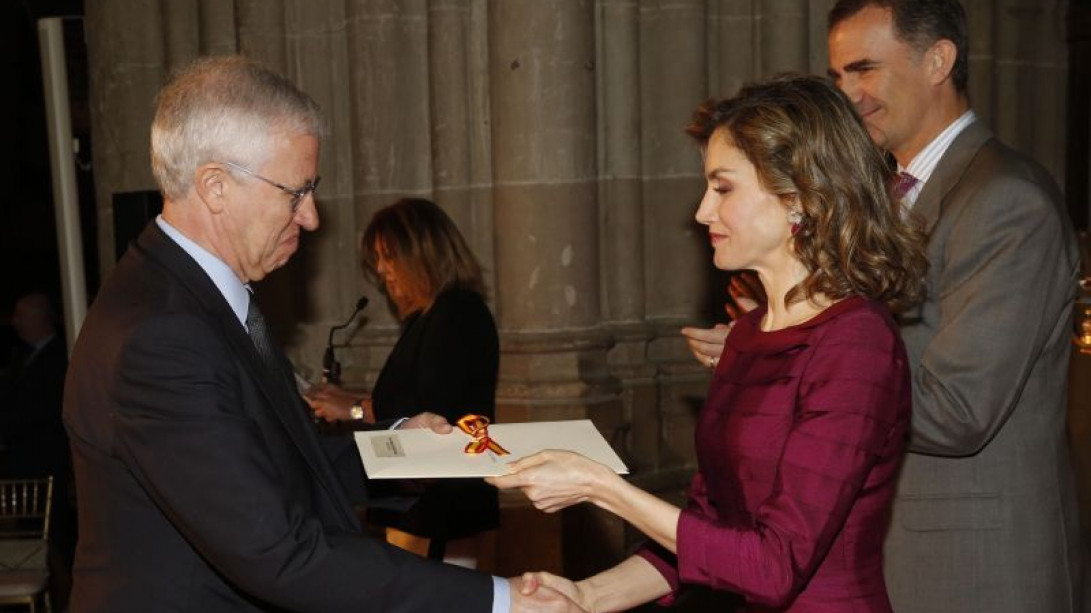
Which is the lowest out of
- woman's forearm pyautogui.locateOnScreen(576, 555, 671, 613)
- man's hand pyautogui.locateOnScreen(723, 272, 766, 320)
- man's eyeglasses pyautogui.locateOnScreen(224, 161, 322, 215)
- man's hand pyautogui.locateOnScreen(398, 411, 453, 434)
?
woman's forearm pyautogui.locateOnScreen(576, 555, 671, 613)

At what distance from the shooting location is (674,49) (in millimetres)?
5527

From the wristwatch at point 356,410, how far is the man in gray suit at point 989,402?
6.90ft

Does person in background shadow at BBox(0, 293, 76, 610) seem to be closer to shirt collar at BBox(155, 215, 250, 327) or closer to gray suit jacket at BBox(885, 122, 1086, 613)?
shirt collar at BBox(155, 215, 250, 327)

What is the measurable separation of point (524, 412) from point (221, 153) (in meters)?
3.17

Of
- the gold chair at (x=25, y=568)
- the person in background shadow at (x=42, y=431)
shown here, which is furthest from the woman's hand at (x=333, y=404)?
the person in background shadow at (x=42, y=431)

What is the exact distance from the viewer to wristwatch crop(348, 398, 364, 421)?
164 inches

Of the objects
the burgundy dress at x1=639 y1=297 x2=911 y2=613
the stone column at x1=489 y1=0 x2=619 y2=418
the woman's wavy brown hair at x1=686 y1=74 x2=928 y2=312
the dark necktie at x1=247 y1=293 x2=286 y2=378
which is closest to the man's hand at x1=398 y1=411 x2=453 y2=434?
the dark necktie at x1=247 y1=293 x2=286 y2=378

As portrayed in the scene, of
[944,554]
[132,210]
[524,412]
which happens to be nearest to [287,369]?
[944,554]

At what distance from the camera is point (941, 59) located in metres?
2.74

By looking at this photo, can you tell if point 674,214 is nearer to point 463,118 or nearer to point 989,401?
point 463,118

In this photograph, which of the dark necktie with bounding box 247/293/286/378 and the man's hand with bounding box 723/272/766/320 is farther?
the man's hand with bounding box 723/272/766/320

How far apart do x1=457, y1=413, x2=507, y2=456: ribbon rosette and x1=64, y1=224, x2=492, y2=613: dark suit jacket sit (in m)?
0.28

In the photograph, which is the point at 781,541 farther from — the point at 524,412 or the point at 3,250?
the point at 3,250

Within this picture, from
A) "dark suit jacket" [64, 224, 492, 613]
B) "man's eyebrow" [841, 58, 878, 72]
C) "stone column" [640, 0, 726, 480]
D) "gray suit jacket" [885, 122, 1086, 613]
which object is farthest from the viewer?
"stone column" [640, 0, 726, 480]
